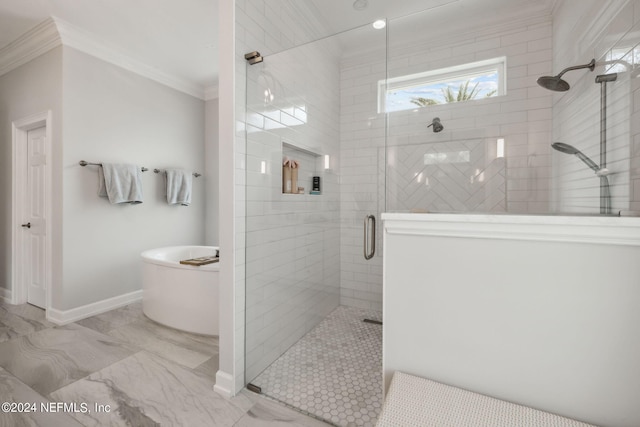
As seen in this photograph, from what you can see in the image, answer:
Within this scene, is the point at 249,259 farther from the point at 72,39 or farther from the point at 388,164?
the point at 72,39

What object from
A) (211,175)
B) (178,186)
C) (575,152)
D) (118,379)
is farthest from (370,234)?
(211,175)

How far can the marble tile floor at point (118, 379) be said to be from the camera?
4.91 ft

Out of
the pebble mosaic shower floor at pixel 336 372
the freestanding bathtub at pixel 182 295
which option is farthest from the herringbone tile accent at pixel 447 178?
the freestanding bathtub at pixel 182 295

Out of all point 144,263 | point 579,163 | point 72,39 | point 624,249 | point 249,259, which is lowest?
point 144,263

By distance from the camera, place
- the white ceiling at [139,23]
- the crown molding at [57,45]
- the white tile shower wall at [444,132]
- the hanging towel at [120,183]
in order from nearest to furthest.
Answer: the white tile shower wall at [444,132] → the white ceiling at [139,23] → the crown molding at [57,45] → the hanging towel at [120,183]

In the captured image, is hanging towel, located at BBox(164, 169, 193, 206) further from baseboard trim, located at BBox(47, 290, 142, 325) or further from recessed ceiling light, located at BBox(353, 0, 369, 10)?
recessed ceiling light, located at BBox(353, 0, 369, 10)

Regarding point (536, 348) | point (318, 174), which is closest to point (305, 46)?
point (318, 174)

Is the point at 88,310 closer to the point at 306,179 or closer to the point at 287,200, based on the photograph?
the point at 287,200

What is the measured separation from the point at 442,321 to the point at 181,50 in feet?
11.7

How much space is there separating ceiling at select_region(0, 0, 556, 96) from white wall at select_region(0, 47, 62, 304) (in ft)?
1.11

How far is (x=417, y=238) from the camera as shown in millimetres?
1095

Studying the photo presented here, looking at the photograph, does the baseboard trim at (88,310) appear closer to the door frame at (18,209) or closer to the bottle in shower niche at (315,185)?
the door frame at (18,209)

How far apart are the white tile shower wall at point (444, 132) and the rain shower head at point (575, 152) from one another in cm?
5

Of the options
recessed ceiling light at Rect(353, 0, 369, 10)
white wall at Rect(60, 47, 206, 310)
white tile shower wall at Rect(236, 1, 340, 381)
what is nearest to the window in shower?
white tile shower wall at Rect(236, 1, 340, 381)
